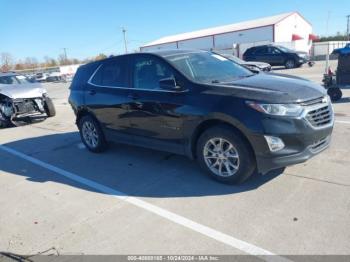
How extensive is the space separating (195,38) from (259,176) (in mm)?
51855

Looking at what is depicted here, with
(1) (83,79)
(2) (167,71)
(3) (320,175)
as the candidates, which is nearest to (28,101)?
(1) (83,79)

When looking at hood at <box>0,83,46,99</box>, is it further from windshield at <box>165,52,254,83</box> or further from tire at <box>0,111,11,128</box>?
windshield at <box>165,52,254,83</box>

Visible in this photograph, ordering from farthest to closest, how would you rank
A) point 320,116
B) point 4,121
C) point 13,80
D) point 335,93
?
point 13,80 < point 4,121 < point 335,93 < point 320,116

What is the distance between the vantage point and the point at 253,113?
3941mm

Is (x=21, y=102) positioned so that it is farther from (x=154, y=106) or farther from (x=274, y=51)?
(x=274, y=51)

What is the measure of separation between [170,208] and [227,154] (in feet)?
3.26

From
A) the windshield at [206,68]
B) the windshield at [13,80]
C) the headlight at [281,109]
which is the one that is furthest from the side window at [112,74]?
the windshield at [13,80]

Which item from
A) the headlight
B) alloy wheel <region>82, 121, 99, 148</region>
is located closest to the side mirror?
the headlight

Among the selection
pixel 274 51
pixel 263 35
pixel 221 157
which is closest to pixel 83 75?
pixel 221 157

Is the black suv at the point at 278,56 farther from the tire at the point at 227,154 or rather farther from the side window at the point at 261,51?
the tire at the point at 227,154

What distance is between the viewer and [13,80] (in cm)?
1185

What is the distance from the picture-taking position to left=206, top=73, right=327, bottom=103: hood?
13.0 feet

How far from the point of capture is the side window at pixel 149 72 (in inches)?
195

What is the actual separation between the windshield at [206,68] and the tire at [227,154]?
0.81 metres
